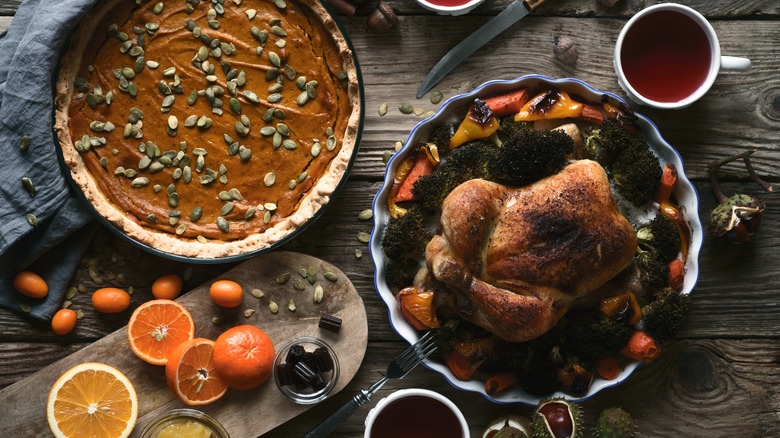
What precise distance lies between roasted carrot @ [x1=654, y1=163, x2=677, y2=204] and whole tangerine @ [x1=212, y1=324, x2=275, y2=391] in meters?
2.61

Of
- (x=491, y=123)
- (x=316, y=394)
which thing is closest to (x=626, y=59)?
(x=491, y=123)

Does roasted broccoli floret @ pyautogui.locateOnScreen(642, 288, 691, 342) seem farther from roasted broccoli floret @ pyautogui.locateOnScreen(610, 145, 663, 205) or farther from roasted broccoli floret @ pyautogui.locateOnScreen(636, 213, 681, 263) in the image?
roasted broccoli floret @ pyautogui.locateOnScreen(610, 145, 663, 205)

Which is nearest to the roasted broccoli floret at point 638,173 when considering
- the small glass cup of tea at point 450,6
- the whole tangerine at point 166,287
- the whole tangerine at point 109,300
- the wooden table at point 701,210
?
the wooden table at point 701,210

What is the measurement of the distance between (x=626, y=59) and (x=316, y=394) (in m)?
2.89

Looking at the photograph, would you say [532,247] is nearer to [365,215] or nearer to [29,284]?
[365,215]

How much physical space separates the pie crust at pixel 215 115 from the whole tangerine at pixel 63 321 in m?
0.78

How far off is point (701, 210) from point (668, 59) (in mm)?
1044

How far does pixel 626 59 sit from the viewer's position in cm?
370

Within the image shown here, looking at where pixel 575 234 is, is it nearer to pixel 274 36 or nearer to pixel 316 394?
pixel 316 394

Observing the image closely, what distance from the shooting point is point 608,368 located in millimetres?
3621

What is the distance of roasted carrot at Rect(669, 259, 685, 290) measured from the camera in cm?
360

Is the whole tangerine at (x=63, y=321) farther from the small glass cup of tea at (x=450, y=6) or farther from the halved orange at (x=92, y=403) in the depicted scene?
the small glass cup of tea at (x=450, y=6)

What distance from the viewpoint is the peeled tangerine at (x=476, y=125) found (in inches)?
141

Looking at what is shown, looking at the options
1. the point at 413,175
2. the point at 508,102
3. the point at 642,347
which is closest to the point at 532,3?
the point at 508,102
